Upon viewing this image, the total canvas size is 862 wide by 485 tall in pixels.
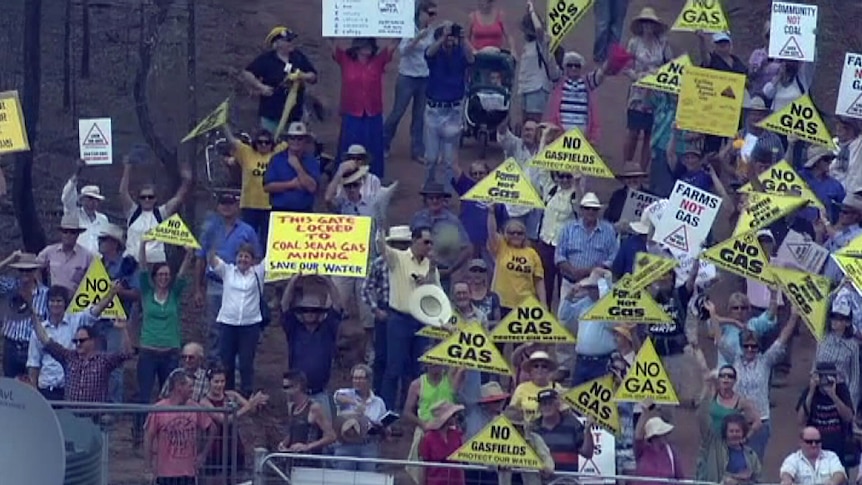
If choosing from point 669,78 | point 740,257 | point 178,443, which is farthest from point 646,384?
point 669,78

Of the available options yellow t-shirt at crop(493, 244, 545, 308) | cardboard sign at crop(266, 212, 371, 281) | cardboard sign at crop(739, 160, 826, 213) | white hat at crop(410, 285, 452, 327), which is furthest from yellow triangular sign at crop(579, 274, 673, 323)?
cardboard sign at crop(739, 160, 826, 213)

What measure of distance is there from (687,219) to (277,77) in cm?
466

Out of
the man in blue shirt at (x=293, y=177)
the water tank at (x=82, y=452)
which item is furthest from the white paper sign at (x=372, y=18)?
the water tank at (x=82, y=452)

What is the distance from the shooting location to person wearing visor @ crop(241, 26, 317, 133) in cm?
2547

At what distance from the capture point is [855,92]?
2472 centimetres

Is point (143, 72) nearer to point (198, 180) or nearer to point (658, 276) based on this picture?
point (198, 180)

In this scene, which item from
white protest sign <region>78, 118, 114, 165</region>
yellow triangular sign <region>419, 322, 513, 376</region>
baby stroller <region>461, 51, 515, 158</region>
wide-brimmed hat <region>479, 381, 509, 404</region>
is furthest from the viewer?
baby stroller <region>461, 51, 515, 158</region>

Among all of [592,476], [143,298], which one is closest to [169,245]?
[143,298]

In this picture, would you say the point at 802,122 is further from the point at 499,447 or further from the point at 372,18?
the point at 499,447

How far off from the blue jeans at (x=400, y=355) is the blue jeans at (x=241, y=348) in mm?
1044

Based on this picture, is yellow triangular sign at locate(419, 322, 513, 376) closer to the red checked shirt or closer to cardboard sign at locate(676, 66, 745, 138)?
cardboard sign at locate(676, 66, 745, 138)

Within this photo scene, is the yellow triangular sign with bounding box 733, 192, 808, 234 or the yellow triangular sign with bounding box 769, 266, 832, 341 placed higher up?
the yellow triangular sign with bounding box 733, 192, 808, 234

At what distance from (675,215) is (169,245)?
438cm

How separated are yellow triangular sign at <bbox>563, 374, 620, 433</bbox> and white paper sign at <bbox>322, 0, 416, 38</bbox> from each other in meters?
5.27
